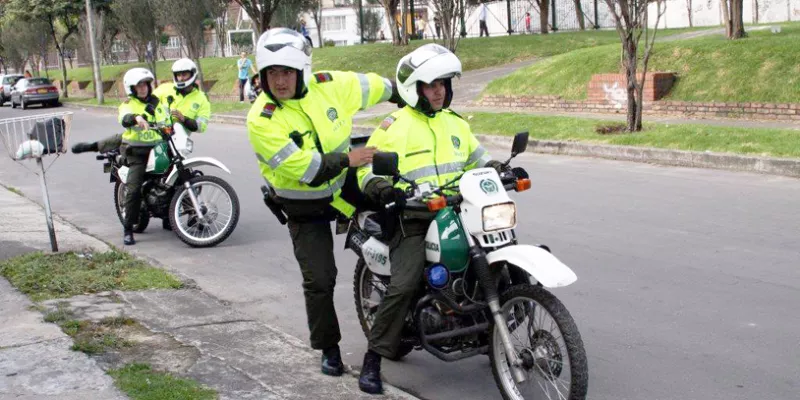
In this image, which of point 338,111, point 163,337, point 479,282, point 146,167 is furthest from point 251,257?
point 479,282

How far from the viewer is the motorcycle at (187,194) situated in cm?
984

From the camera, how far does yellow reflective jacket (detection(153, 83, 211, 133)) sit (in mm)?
10109

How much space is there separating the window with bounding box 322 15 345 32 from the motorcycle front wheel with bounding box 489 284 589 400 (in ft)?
225

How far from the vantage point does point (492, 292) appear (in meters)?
4.75

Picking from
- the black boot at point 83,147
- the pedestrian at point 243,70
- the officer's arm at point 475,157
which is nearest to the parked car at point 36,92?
the pedestrian at point 243,70

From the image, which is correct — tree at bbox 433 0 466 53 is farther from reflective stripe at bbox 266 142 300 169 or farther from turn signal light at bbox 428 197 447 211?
turn signal light at bbox 428 197 447 211

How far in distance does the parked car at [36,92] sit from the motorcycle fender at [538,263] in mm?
44286

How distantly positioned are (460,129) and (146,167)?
224 inches

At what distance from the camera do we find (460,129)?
5.24m

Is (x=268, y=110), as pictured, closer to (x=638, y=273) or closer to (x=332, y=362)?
(x=332, y=362)

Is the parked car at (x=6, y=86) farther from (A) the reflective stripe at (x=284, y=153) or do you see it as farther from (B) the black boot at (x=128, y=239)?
(A) the reflective stripe at (x=284, y=153)

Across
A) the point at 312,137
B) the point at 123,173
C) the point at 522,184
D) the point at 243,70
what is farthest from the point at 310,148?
the point at 243,70

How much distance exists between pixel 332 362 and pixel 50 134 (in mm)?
4512

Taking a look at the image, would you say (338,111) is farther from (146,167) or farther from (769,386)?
(146,167)
